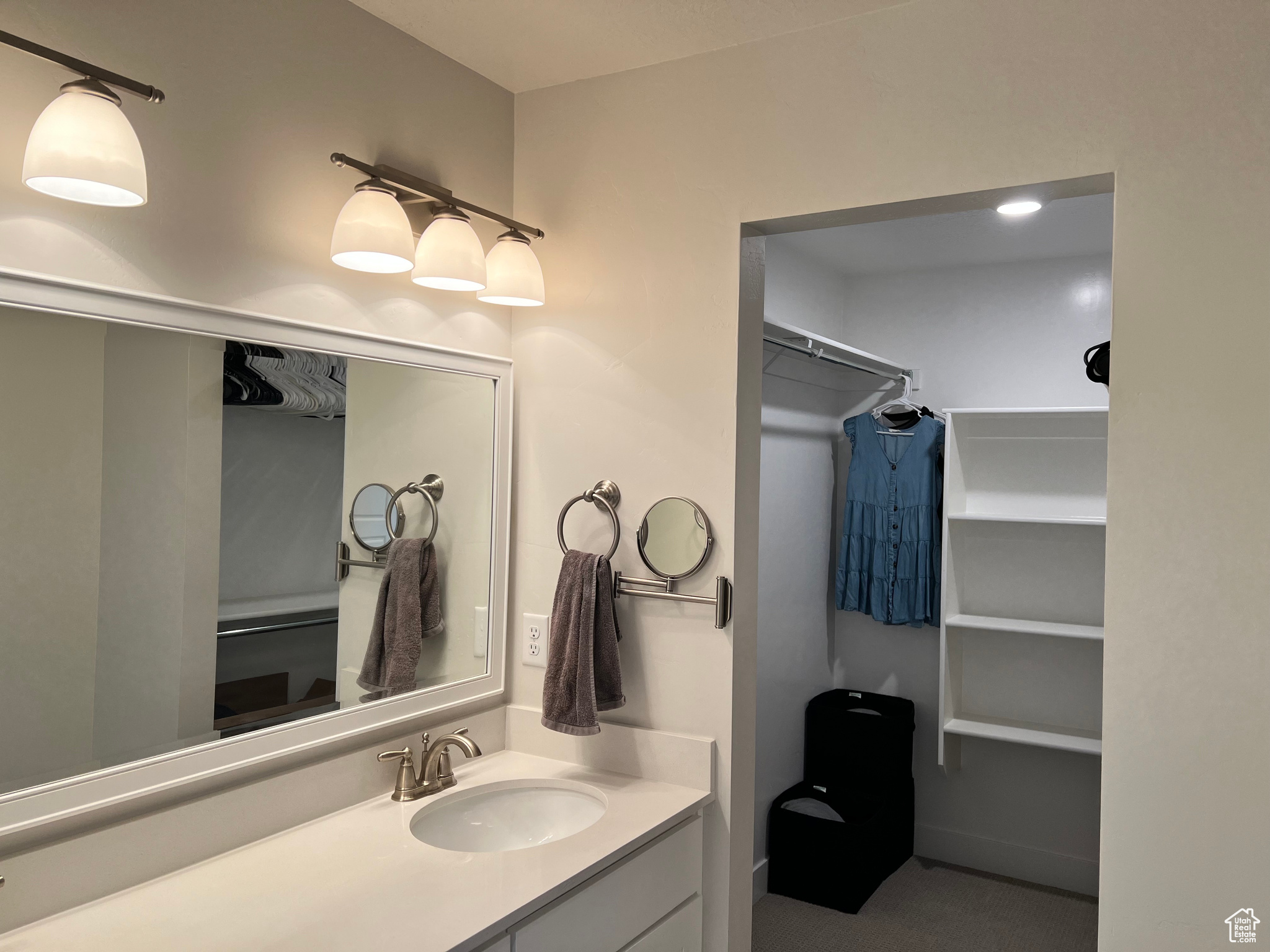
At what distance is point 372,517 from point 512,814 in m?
0.74

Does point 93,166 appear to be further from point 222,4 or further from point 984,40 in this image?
point 984,40

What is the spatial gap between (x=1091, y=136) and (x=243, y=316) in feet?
5.13

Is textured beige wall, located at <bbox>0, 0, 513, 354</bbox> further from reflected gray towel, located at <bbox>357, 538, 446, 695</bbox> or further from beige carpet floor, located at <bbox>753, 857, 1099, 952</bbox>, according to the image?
Answer: beige carpet floor, located at <bbox>753, 857, 1099, 952</bbox>

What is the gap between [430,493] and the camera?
78.2 inches

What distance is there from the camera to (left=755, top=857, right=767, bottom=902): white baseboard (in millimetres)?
3174

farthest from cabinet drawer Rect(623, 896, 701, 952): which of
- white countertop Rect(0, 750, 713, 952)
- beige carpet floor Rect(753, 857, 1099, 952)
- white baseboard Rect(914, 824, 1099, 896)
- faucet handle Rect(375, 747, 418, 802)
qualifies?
white baseboard Rect(914, 824, 1099, 896)

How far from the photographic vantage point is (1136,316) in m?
1.49

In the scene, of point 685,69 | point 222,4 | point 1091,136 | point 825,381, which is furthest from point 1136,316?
point 825,381

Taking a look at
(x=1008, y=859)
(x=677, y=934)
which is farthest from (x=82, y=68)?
(x=1008, y=859)

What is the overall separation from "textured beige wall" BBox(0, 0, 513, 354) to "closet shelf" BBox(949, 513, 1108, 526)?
6.84 feet

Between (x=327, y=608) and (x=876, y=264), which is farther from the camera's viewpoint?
(x=876, y=264)

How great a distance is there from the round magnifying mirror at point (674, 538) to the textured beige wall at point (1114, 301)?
0.04 metres

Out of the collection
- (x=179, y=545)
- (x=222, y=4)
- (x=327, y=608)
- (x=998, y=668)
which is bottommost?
(x=998, y=668)

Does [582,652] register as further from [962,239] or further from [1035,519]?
[962,239]
